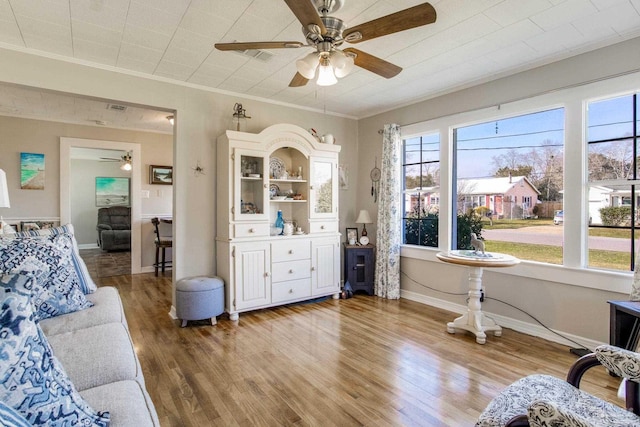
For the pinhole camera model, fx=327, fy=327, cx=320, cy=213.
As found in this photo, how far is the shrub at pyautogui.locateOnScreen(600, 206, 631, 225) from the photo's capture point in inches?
107

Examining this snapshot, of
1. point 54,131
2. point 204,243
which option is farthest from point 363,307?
point 54,131

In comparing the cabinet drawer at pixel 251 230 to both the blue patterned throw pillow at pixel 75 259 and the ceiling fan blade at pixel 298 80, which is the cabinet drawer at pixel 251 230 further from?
the ceiling fan blade at pixel 298 80

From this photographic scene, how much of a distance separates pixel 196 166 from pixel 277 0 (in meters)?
2.12

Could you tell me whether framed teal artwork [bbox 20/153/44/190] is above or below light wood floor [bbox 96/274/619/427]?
above

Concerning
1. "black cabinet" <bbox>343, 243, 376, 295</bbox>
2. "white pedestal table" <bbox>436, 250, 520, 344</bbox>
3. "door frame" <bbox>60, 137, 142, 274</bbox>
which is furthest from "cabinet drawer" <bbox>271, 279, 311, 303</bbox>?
"door frame" <bbox>60, 137, 142, 274</bbox>

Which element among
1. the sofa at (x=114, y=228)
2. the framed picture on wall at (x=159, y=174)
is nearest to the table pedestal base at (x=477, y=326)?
the framed picture on wall at (x=159, y=174)

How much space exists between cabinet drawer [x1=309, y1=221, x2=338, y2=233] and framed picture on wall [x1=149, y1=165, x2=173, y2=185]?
3.36 m

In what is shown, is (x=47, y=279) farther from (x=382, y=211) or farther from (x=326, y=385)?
(x=382, y=211)

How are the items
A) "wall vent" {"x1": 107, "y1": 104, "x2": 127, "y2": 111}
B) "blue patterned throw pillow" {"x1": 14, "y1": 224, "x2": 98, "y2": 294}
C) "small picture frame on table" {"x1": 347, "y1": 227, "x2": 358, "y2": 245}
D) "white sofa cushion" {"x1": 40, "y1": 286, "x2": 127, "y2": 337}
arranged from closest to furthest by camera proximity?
"white sofa cushion" {"x1": 40, "y1": 286, "x2": 127, "y2": 337} → "blue patterned throw pillow" {"x1": 14, "y1": 224, "x2": 98, "y2": 294} → "wall vent" {"x1": 107, "y1": 104, "x2": 127, "y2": 111} → "small picture frame on table" {"x1": 347, "y1": 227, "x2": 358, "y2": 245}

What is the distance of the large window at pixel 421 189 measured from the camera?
163 inches

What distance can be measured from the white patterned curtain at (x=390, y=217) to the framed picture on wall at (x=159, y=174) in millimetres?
3998

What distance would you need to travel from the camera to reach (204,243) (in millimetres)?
3764

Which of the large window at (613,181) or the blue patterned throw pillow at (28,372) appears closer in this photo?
the blue patterned throw pillow at (28,372)

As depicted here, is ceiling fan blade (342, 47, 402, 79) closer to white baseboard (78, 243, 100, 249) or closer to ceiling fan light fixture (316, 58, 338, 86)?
A: ceiling fan light fixture (316, 58, 338, 86)
